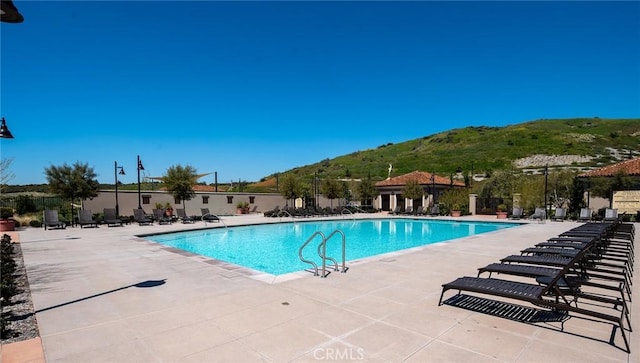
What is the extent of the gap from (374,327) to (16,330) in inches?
155

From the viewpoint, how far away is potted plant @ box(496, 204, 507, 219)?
23.5m

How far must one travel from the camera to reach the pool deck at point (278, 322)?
10.6ft

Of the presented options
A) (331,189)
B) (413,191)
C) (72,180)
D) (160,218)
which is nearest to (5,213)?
(72,180)

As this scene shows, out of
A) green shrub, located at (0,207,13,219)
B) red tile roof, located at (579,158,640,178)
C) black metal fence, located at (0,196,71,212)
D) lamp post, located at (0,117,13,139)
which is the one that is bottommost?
green shrub, located at (0,207,13,219)

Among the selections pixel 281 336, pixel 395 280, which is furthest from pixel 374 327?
pixel 395 280

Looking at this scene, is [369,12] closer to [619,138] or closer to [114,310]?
[114,310]

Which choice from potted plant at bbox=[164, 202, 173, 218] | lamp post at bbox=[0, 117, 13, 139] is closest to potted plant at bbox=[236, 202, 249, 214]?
potted plant at bbox=[164, 202, 173, 218]

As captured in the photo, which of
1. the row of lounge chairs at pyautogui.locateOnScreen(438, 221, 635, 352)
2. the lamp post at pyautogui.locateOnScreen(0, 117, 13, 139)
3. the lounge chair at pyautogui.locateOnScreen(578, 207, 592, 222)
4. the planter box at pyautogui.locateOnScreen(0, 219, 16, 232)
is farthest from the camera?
the lounge chair at pyautogui.locateOnScreen(578, 207, 592, 222)

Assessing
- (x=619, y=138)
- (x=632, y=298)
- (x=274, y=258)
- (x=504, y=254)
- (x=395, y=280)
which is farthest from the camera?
(x=619, y=138)

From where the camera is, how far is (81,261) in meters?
7.91

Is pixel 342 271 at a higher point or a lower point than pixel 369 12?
lower

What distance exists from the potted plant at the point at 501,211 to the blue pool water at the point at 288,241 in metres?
3.58

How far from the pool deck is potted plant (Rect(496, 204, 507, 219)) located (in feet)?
60.7

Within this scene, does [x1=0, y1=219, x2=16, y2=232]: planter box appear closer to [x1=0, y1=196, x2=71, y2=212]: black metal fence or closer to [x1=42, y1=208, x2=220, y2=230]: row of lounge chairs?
[x1=42, y1=208, x2=220, y2=230]: row of lounge chairs
